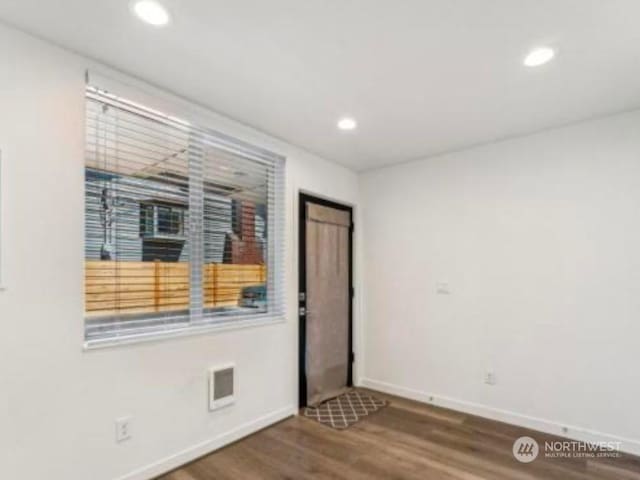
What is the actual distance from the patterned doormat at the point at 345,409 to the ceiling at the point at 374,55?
259 centimetres

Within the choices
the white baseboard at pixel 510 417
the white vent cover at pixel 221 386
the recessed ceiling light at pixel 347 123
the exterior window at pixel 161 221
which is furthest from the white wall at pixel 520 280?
the exterior window at pixel 161 221

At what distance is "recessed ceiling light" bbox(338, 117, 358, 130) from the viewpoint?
3025mm

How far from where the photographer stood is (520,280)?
3.31 m

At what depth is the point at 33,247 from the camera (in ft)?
6.39

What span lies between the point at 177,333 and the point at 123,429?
0.63m

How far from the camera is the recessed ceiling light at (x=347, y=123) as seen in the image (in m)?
3.03

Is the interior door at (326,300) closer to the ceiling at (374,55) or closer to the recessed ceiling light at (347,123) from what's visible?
the recessed ceiling light at (347,123)

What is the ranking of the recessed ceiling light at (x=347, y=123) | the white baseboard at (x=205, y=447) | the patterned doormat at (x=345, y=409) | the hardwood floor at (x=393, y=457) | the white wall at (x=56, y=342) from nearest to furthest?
the white wall at (x=56, y=342), the white baseboard at (x=205, y=447), the hardwood floor at (x=393, y=457), the recessed ceiling light at (x=347, y=123), the patterned doormat at (x=345, y=409)

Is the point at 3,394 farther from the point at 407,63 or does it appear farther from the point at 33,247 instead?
the point at 407,63

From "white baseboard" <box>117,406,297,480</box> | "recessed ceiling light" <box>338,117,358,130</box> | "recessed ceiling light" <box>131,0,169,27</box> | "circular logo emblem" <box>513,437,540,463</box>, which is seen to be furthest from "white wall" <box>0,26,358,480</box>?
"circular logo emblem" <box>513,437,540,463</box>

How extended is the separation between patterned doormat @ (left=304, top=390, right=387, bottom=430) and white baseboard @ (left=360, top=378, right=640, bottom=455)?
272mm

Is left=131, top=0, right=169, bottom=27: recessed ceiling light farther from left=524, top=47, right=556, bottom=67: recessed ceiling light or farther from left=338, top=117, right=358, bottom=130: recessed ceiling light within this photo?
left=524, top=47, right=556, bottom=67: recessed ceiling light

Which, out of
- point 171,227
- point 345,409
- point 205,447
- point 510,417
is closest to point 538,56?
point 171,227

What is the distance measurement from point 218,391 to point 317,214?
1917mm
